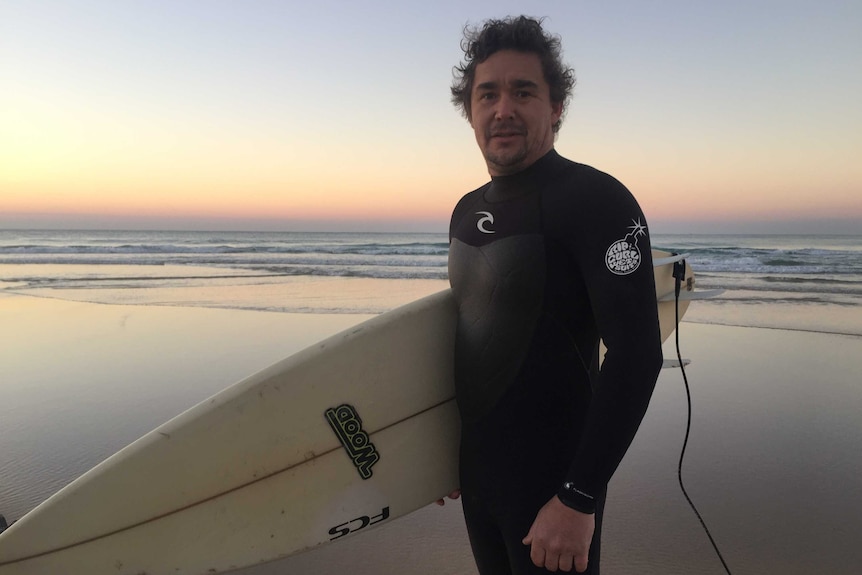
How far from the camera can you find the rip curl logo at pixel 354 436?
1.68 m

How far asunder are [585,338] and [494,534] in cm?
58

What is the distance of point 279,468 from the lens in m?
1.74

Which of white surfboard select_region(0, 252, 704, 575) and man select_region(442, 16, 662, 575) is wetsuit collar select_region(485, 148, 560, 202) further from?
white surfboard select_region(0, 252, 704, 575)

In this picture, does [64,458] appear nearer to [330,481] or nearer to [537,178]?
[330,481]

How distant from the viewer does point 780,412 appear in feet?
12.8

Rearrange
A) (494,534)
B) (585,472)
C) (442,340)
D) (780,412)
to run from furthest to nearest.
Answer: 1. (780,412)
2. (442,340)
3. (494,534)
4. (585,472)

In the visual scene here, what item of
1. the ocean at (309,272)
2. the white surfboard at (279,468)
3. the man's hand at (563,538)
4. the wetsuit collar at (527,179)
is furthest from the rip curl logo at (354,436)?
the ocean at (309,272)

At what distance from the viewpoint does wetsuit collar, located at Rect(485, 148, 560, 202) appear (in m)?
1.32

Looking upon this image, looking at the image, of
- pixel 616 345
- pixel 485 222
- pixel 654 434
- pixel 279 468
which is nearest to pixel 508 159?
pixel 485 222

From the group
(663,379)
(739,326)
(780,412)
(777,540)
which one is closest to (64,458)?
(777,540)

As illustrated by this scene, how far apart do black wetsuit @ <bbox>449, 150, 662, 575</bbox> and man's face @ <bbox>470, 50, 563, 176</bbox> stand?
0.15 feet

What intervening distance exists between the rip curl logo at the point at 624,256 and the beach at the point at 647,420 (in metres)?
1.73

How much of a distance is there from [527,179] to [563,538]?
0.83 meters

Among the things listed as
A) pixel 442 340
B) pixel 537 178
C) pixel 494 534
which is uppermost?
pixel 537 178
